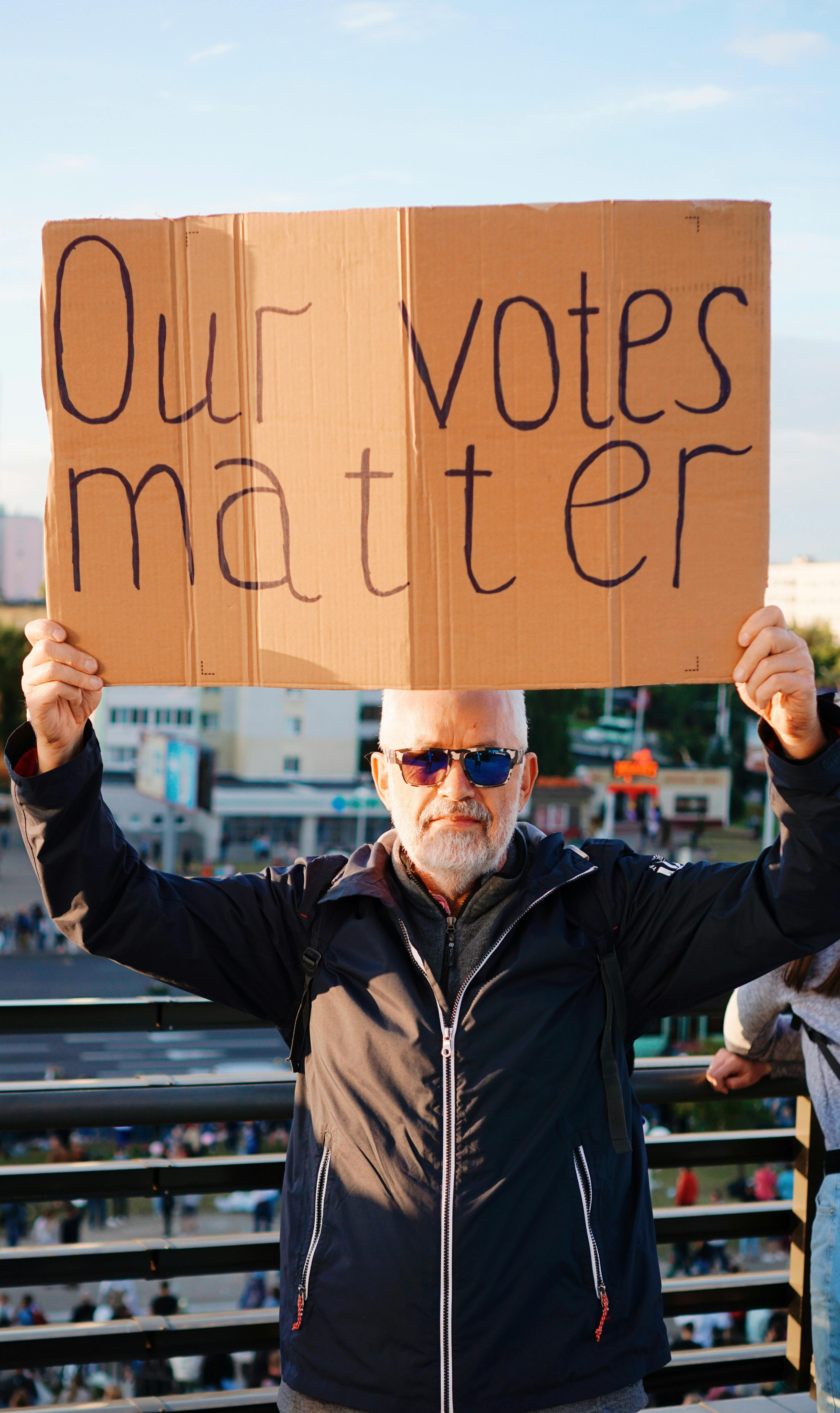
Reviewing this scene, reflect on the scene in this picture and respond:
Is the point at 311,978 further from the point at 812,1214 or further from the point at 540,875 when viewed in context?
the point at 812,1214

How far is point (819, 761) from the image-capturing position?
201cm

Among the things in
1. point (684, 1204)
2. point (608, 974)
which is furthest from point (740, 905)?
point (684, 1204)

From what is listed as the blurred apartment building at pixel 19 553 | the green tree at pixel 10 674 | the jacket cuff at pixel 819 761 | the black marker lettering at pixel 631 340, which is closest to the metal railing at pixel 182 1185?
the jacket cuff at pixel 819 761

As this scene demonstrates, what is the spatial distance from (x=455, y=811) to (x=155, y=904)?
58cm

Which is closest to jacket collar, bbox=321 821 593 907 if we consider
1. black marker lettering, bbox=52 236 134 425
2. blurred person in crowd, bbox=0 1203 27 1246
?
black marker lettering, bbox=52 236 134 425

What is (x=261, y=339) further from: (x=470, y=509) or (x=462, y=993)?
(x=462, y=993)

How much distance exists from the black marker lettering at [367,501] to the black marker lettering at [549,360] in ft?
0.39

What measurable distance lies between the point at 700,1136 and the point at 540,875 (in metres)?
1.23

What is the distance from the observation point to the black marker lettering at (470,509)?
1983mm

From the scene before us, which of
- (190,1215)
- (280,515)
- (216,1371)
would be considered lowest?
(190,1215)

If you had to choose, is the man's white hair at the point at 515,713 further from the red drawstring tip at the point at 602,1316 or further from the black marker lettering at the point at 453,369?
the red drawstring tip at the point at 602,1316

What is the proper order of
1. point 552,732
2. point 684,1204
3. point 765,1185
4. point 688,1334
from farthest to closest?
1. point 552,732
2. point 765,1185
3. point 684,1204
4. point 688,1334

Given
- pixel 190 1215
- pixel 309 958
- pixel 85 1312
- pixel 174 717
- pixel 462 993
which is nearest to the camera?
pixel 462 993

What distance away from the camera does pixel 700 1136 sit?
3.09 metres
